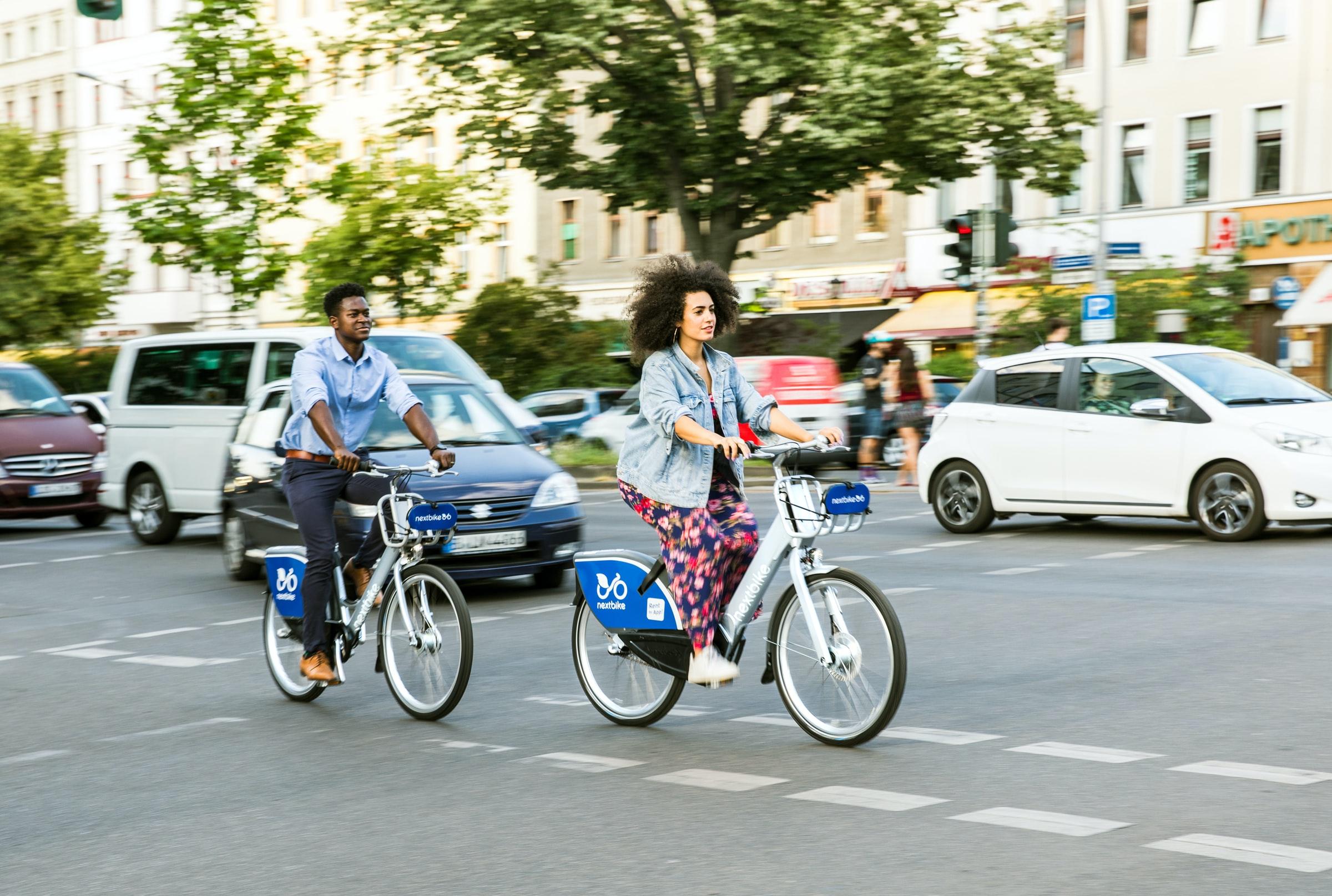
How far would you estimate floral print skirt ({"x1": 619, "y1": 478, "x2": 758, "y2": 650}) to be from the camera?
6.96 meters

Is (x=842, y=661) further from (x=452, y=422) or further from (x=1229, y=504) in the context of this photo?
(x=1229, y=504)

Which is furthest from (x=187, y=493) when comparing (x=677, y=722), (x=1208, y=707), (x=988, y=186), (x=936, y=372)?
(x=988, y=186)

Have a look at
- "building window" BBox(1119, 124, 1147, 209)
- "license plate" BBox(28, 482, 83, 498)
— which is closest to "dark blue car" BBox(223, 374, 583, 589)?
"license plate" BBox(28, 482, 83, 498)

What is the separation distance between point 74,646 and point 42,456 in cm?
963

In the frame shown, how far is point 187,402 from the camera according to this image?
57.4 feet

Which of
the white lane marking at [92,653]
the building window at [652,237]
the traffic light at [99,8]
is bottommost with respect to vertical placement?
the white lane marking at [92,653]

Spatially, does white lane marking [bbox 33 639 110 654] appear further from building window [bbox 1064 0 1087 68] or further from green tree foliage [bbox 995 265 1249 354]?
building window [bbox 1064 0 1087 68]

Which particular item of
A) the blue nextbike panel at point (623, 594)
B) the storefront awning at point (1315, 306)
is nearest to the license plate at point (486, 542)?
the blue nextbike panel at point (623, 594)

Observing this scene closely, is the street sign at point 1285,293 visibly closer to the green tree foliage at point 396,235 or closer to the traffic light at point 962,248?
the traffic light at point 962,248

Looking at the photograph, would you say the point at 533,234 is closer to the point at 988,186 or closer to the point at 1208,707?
the point at 988,186

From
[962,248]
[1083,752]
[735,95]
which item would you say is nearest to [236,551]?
[1083,752]

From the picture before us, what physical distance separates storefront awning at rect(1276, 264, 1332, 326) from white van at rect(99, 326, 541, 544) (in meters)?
20.8

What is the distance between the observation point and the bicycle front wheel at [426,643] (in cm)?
751

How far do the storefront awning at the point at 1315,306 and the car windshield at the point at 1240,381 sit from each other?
1994 centimetres
